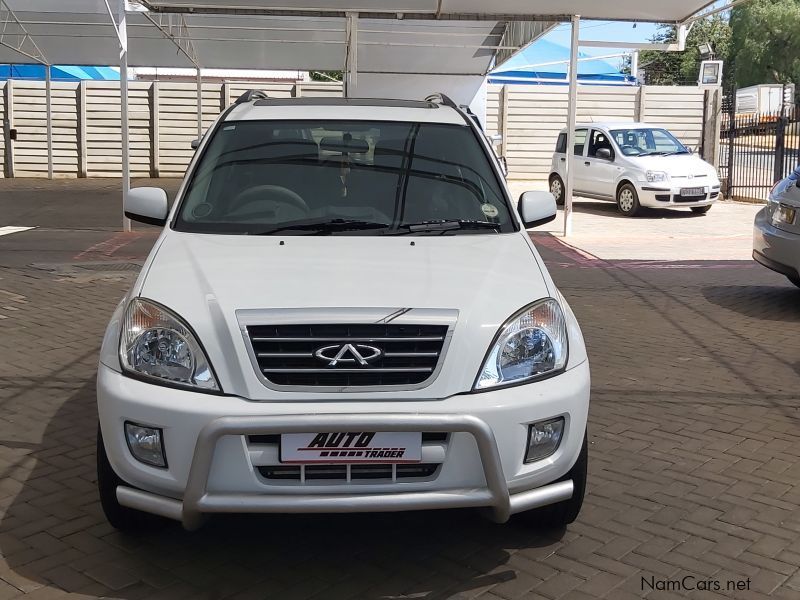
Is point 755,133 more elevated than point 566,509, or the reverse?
point 755,133

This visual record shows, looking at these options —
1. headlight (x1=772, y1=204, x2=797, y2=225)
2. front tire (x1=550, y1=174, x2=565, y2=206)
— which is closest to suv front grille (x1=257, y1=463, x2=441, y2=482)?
headlight (x1=772, y1=204, x2=797, y2=225)

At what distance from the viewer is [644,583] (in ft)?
12.5

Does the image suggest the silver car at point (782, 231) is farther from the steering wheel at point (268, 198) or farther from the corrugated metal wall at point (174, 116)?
the corrugated metal wall at point (174, 116)

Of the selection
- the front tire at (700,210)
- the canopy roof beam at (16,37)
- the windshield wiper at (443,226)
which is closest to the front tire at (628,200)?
the front tire at (700,210)

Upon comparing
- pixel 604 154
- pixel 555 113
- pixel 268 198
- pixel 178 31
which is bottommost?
pixel 268 198

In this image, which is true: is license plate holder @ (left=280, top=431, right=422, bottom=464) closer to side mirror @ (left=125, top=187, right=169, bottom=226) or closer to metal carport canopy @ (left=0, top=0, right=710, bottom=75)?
side mirror @ (left=125, top=187, right=169, bottom=226)

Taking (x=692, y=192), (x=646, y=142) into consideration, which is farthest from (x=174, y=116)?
(x=692, y=192)

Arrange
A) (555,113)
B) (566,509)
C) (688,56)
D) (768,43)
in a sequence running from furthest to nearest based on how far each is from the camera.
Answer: (688,56), (768,43), (555,113), (566,509)

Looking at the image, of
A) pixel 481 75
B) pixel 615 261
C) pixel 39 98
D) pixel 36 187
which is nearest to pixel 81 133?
Answer: pixel 39 98

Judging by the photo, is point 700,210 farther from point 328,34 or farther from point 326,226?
point 326,226

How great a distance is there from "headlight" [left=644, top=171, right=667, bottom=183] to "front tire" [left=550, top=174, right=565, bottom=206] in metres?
2.50

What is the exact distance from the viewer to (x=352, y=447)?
349 cm

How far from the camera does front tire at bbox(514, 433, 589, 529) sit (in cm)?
400

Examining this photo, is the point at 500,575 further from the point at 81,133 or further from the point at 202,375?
the point at 81,133
